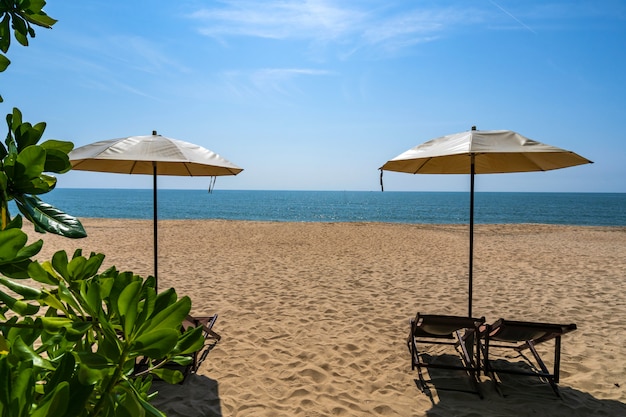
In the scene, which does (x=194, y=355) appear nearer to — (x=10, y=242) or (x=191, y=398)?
(x=191, y=398)

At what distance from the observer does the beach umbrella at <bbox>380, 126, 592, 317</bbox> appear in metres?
3.86

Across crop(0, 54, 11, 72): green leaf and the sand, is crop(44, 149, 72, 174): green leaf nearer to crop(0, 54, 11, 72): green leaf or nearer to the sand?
crop(0, 54, 11, 72): green leaf

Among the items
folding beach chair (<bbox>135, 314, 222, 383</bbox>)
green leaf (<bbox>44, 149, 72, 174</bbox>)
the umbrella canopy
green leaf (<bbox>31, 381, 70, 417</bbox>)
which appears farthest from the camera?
the umbrella canopy

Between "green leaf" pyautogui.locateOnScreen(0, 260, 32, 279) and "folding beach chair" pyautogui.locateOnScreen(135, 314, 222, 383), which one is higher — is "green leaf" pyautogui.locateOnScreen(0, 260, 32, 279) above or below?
above

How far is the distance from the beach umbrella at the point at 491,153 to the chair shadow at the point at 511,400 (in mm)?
771

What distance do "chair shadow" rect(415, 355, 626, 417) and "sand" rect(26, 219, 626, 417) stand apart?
0.02 m

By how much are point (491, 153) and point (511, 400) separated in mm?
2424

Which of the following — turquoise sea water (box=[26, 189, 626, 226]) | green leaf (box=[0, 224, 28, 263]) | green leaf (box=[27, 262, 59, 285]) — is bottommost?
turquoise sea water (box=[26, 189, 626, 226])

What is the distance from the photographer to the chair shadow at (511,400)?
3396mm

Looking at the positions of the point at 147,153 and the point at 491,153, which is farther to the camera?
the point at 491,153

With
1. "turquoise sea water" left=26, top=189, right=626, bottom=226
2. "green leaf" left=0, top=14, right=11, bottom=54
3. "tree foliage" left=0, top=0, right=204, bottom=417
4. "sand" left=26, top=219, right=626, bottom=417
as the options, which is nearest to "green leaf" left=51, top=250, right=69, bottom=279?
"tree foliage" left=0, top=0, right=204, bottom=417

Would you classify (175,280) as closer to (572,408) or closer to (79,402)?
(572,408)

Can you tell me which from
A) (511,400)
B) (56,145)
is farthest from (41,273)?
(511,400)

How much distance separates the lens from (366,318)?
5762 millimetres
